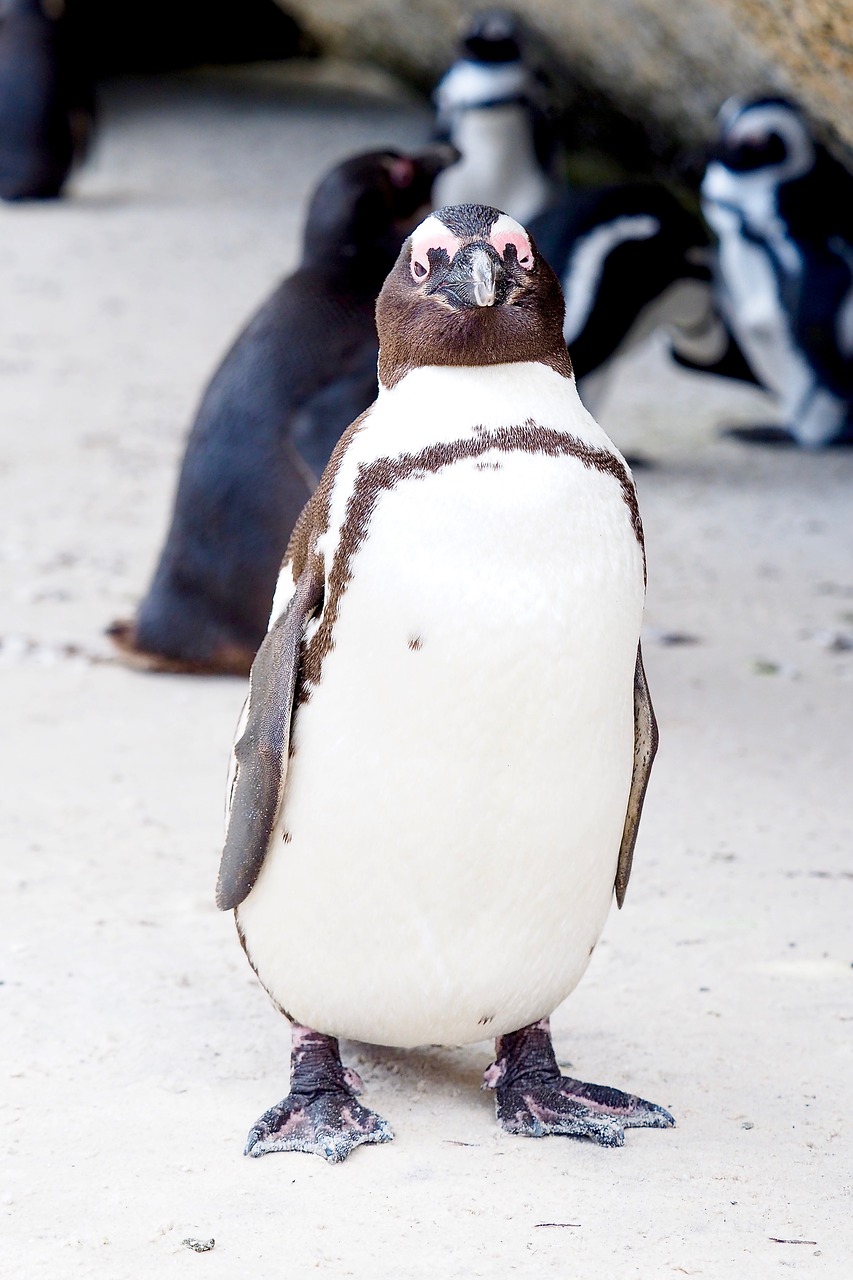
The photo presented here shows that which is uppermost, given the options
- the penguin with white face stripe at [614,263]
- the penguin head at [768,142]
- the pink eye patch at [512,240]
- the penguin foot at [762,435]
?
the pink eye patch at [512,240]

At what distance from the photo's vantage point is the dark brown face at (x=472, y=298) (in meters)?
1.86

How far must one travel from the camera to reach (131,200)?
29.2 ft

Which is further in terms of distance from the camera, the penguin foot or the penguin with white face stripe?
the penguin foot

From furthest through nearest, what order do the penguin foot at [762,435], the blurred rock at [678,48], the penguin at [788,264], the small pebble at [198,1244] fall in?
the penguin foot at [762,435]
the penguin at [788,264]
the blurred rock at [678,48]
the small pebble at [198,1244]

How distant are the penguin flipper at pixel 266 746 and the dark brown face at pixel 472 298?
284 mm

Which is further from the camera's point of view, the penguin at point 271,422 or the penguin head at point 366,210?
the penguin head at point 366,210

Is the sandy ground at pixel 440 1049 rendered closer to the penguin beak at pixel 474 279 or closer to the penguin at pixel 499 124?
the penguin beak at pixel 474 279

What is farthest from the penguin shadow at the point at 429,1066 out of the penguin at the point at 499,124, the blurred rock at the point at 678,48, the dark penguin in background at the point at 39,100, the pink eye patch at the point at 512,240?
the dark penguin in background at the point at 39,100

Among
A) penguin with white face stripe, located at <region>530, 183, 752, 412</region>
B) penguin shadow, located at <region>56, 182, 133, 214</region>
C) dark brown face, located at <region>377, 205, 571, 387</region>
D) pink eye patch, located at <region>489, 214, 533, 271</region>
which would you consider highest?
pink eye patch, located at <region>489, 214, 533, 271</region>

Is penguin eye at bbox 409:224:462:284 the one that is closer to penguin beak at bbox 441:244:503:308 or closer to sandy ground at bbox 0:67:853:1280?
penguin beak at bbox 441:244:503:308

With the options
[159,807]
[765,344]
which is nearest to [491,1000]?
[159,807]

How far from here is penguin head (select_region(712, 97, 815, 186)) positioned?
5980 millimetres

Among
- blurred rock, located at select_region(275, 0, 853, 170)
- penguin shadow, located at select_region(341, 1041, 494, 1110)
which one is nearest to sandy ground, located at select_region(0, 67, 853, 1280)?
penguin shadow, located at select_region(341, 1041, 494, 1110)

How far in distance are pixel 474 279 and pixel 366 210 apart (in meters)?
2.10
